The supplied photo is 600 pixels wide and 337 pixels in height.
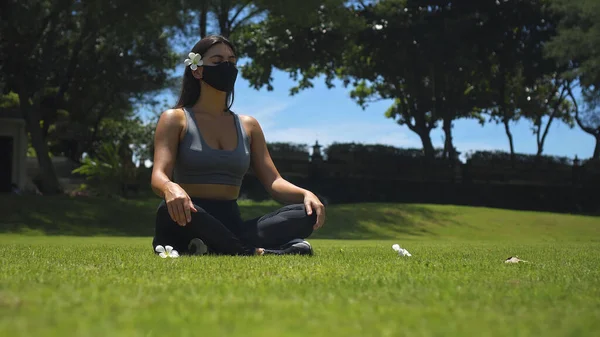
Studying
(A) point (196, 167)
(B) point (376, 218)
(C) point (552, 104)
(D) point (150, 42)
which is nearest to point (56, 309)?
(A) point (196, 167)

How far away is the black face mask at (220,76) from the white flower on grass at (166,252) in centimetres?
164

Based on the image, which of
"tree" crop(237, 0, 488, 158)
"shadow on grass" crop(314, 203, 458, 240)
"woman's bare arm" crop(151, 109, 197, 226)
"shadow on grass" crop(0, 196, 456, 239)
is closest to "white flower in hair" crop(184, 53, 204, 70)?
"woman's bare arm" crop(151, 109, 197, 226)

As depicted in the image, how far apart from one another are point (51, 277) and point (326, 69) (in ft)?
108

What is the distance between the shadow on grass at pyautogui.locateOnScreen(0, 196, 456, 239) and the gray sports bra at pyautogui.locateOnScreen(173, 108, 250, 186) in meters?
13.0

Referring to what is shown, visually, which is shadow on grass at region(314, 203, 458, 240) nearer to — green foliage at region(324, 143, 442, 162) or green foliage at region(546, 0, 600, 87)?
green foliage at region(324, 143, 442, 162)

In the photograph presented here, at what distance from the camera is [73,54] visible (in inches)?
998

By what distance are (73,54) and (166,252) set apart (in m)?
21.3

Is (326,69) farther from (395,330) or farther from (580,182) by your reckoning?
(395,330)

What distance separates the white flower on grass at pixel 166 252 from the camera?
5617 millimetres

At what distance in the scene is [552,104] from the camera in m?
47.5

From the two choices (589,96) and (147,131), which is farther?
(147,131)

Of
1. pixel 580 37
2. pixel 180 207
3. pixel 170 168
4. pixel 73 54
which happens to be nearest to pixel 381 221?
pixel 580 37

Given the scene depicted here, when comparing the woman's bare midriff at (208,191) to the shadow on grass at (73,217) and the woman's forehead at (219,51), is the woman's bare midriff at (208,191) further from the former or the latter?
the shadow on grass at (73,217)

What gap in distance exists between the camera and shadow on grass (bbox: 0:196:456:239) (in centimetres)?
1953
